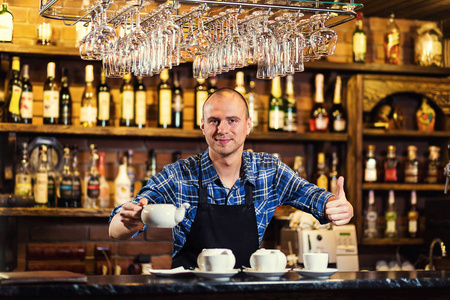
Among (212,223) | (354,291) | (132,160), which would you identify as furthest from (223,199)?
(132,160)

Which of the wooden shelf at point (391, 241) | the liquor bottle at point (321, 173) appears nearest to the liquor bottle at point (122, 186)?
the liquor bottle at point (321, 173)

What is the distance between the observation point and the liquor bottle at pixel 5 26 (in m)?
3.52

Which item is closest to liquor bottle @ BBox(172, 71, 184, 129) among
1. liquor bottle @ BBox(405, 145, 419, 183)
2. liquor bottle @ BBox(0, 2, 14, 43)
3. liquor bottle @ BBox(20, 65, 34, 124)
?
liquor bottle @ BBox(20, 65, 34, 124)

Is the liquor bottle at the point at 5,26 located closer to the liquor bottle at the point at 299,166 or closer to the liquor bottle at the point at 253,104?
the liquor bottle at the point at 253,104

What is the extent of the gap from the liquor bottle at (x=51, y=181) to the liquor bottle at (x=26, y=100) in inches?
8.9

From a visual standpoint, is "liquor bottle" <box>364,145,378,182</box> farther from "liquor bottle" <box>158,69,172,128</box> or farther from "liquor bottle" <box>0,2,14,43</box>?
"liquor bottle" <box>0,2,14,43</box>

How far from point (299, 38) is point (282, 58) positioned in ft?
0.34

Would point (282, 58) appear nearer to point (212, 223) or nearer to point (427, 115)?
point (212, 223)

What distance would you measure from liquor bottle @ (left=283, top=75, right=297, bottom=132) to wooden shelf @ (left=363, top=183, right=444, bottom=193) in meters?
0.56

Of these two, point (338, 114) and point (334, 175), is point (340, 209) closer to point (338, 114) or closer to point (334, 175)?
point (334, 175)

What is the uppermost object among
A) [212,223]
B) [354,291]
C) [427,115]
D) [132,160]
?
[427,115]

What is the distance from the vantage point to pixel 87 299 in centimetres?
186

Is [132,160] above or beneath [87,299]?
above

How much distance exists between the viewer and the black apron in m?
2.58
